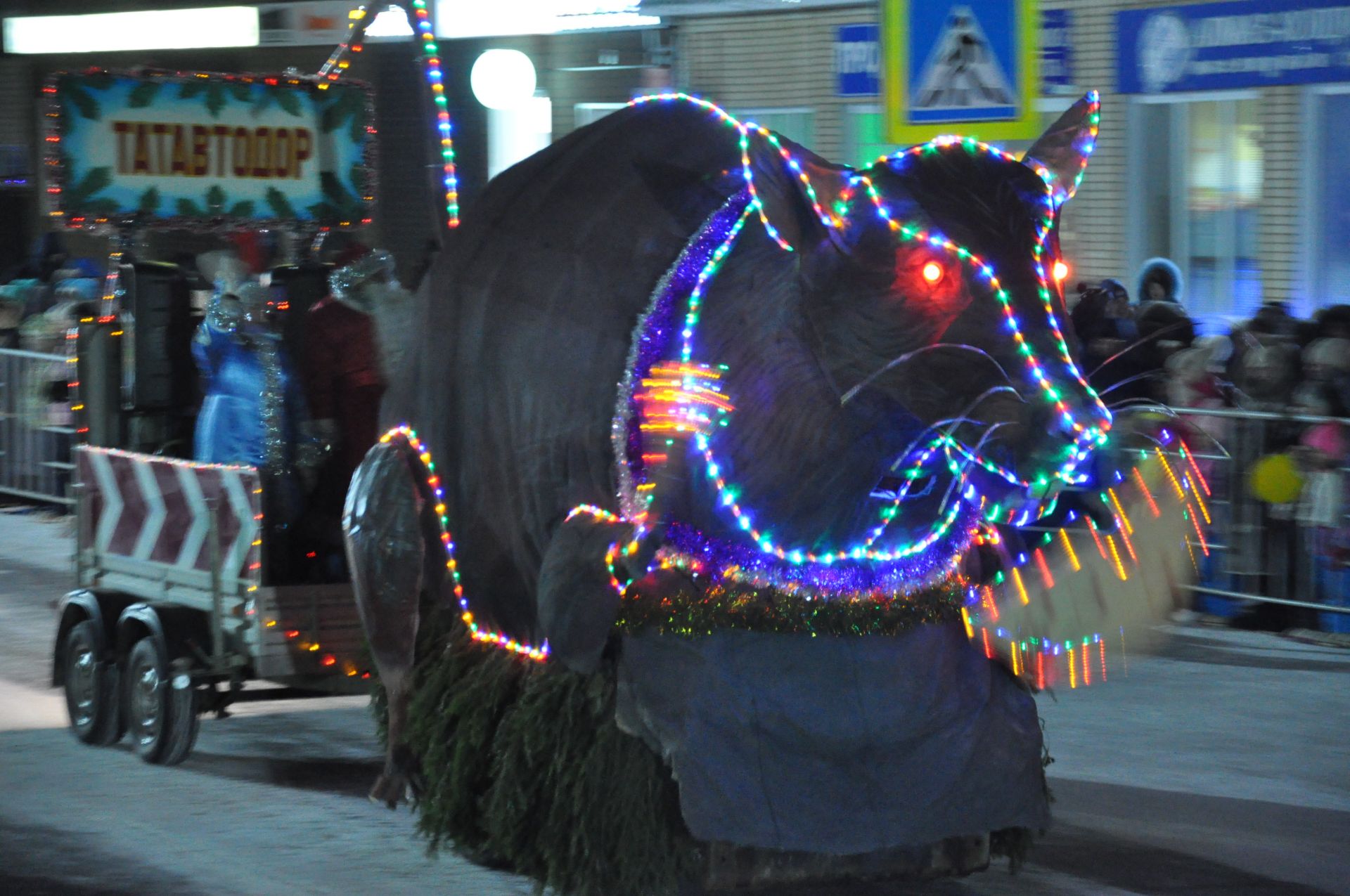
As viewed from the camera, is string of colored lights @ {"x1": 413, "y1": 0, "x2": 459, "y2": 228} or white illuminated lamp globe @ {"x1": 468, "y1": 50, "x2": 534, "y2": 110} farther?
white illuminated lamp globe @ {"x1": 468, "y1": 50, "x2": 534, "y2": 110}

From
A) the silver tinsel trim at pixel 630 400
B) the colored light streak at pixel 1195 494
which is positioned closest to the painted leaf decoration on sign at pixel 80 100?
the silver tinsel trim at pixel 630 400

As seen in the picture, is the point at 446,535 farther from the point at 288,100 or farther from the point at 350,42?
the point at 288,100

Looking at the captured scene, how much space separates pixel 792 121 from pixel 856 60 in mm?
1058

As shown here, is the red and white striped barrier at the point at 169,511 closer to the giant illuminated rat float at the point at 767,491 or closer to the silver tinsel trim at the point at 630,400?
the giant illuminated rat float at the point at 767,491

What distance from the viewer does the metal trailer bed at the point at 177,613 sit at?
23.7 ft

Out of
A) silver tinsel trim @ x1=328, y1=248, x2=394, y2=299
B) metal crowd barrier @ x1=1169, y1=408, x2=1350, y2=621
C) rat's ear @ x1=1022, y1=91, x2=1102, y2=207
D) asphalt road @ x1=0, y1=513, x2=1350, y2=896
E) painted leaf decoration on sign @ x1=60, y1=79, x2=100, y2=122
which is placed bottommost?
asphalt road @ x1=0, y1=513, x2=1350, y2=896

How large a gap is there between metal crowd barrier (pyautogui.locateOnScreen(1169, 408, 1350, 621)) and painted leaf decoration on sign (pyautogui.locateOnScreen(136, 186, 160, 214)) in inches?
206

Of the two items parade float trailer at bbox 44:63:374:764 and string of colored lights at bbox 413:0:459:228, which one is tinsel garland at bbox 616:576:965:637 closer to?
string of colored lights at bbox 413:0:459:228

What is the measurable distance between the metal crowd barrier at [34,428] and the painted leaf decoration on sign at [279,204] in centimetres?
713

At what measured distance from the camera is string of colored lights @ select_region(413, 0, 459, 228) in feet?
19.7

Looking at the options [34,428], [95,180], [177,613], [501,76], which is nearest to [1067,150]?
[177,613]

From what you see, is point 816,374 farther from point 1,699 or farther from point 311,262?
point 1,699

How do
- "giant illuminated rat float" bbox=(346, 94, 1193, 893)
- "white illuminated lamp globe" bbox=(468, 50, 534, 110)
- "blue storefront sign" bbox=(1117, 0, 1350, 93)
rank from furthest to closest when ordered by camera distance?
"white illuminated lamp globe" bbox=(468, 50, 534, 110) → "blue storefront sign" bbox=(1117, 0, 1350, 93) → "giant illuminated rat float" bbox=(346, 94, 1193, 893)

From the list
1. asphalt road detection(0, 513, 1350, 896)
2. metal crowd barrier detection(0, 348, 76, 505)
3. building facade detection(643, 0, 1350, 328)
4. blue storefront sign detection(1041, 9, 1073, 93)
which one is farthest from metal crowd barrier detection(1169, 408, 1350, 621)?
metal crowd barrier detection(0, 348, 76, 505)
